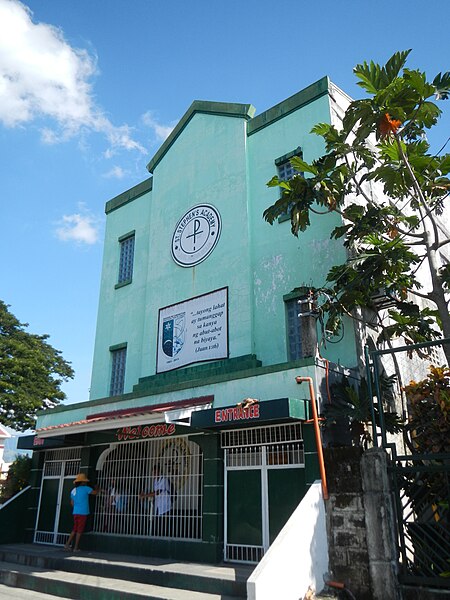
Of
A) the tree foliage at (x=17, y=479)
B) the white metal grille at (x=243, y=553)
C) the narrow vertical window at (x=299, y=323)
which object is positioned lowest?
the white metal grille at (x=243, y=553)

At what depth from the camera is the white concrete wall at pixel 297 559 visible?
654cm

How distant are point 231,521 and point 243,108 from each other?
37.0 ft

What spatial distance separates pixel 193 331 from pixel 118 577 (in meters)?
6.27

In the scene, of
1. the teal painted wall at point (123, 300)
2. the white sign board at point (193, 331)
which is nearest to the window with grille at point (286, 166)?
the white sign board at point (193, 331)

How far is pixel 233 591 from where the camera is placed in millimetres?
7887

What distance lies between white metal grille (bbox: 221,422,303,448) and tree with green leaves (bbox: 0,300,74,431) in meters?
20.0

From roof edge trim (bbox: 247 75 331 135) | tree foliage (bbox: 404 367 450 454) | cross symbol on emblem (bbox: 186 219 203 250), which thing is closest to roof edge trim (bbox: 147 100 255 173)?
roof edge trim (bbox: 247 75 331 135)

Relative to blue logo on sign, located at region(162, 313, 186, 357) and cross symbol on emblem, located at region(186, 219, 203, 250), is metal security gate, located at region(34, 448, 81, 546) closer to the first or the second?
blue logo on sign, located at region(162, 313, 186, 357)

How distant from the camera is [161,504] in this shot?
36.9 ft

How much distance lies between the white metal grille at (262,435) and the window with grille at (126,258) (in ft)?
27.4

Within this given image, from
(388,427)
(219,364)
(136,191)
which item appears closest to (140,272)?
(136,191)

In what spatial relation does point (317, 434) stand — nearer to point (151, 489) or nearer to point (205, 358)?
point (151, 489)

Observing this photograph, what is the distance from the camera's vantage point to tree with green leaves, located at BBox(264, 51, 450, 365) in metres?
9.15

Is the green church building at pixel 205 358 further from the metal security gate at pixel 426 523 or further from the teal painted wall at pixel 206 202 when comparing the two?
the metal security gate at pixel 426 523
